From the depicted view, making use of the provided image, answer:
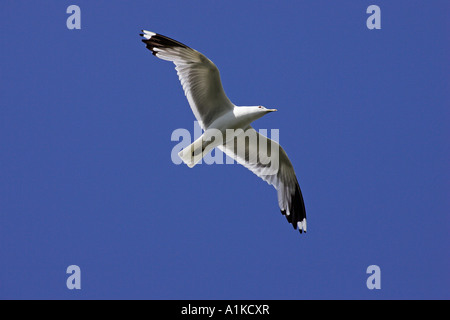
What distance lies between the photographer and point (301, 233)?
328 inches

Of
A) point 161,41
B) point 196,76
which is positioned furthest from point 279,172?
point 161,41

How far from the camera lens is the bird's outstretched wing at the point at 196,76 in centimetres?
697

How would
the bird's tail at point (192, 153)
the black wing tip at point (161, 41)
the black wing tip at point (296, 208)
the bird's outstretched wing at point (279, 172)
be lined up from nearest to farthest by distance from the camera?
the black wing tip at point (161, 41) → the bird's tail at point (192, 153) → the bird's outstretched wing at point (279, 172) → the black wing tip at point (296, 208)

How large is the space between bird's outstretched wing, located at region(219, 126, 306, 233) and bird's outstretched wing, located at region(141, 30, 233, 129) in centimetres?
72

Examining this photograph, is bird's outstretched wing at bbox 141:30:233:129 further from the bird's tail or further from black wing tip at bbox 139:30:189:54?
the bird's tail

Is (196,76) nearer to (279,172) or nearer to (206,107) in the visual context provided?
(206,107)

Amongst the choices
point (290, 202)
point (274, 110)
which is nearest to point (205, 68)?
point (274, 110)

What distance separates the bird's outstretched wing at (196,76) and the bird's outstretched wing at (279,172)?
72 centimetres

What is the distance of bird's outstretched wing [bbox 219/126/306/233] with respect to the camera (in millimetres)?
8047

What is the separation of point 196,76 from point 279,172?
1877 mm

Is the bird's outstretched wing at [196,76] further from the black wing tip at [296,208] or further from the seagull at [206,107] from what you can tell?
the black wing tip at [296,208]

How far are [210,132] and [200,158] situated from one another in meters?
0.35

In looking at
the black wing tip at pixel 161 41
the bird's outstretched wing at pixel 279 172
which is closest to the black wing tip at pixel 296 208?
the bird's outstretched wing at pixel 279 172

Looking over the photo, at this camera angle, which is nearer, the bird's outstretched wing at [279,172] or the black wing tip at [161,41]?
the black wing tip at [161,41]
